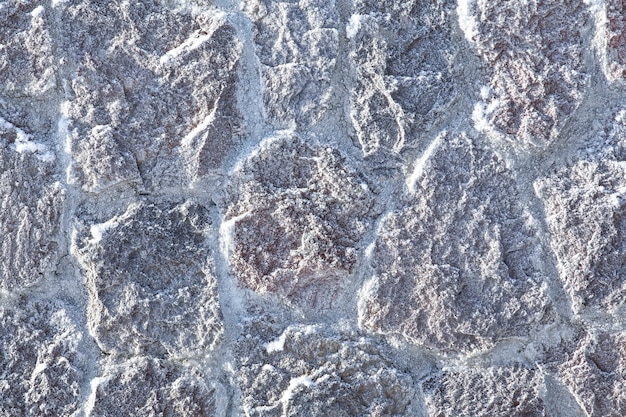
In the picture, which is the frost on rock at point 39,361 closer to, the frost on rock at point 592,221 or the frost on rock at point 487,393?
the frost on rock at point 487,393

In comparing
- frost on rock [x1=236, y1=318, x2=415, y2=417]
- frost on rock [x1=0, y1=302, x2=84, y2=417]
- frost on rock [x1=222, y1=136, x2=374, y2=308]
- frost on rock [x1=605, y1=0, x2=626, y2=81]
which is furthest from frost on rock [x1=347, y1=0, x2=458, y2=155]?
frost on rock [x1=0, y1=302, x2=84, y2=417]

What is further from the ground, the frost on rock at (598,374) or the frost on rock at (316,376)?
the frost on rock at (316,376)

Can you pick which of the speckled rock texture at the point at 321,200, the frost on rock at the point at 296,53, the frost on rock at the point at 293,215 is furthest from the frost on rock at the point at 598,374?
the frost on rock at the point at 296,53

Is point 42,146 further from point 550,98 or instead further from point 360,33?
point 550,98

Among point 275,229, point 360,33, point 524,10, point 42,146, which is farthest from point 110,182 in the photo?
point 524,10

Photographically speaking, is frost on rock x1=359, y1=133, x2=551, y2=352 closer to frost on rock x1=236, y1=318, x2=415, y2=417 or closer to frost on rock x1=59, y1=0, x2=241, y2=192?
frost on rock x1=236, y1=318, x2=415, y2=417

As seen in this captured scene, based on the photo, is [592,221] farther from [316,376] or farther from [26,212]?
[26,212]
